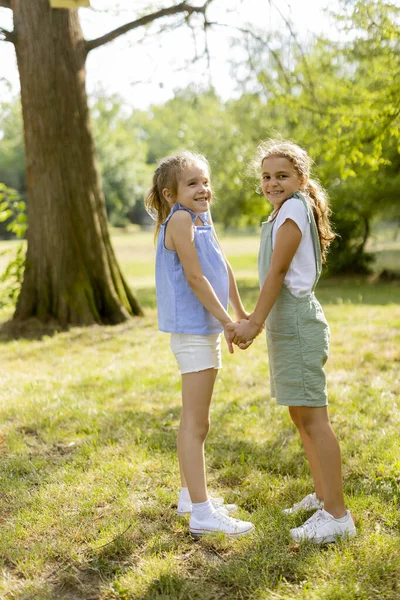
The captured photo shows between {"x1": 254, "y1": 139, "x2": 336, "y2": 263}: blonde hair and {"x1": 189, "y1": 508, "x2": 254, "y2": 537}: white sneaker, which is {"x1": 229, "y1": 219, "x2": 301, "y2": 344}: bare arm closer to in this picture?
{"x1": 254, "y1": 139, "x2": 336, "y2": 263}: blonde hair

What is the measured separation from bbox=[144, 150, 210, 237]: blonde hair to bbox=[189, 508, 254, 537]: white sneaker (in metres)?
1.39

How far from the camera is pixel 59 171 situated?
8.61 meters

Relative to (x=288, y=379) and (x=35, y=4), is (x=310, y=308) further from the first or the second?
(x=35, y=4)

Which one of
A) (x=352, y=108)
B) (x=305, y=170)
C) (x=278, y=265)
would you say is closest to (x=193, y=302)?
(x=278, y=265)

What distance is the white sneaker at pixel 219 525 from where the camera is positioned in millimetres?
2947

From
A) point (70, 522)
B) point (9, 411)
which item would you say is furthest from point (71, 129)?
point (70, 522)

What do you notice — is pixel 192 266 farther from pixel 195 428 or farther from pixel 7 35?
pixel 7 35

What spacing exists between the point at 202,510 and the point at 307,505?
562 millimetres

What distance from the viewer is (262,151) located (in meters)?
3.16

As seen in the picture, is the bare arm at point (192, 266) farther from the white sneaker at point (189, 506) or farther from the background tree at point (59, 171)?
the background tree at point (59, 171)

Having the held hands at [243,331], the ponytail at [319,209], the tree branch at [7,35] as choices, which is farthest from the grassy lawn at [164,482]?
the tree branch at [7,35]

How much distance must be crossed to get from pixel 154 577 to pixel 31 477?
1.42 m

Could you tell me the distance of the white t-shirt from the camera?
2889 mm

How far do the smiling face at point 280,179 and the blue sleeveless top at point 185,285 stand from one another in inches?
13.6
